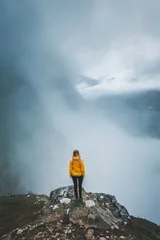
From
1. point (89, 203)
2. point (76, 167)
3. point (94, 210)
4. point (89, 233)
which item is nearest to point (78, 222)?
point (89, 233)

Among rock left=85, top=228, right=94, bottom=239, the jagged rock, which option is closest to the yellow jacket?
the jagged rock

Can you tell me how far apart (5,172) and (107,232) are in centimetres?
16936

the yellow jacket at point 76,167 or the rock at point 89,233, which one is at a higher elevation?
the yellow jacket at point 76,167

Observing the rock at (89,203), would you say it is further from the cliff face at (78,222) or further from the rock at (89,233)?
the rock at (89,233)

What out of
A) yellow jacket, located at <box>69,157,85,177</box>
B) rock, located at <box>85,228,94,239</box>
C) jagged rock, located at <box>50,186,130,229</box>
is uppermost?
yellow jacket, located at <box>69,157,85,177</box>

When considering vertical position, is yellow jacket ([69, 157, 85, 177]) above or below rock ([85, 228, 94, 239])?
above

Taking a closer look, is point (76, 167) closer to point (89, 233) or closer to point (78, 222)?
point (78, 222)

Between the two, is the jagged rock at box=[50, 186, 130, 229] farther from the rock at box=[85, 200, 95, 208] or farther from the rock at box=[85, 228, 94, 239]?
the rock at box=[85, 228, 94, 239]

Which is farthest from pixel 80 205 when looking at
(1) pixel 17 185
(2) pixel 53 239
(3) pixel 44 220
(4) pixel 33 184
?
(4) pixel 33 184

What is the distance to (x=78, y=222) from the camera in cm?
1592

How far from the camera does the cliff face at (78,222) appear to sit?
48.7ft

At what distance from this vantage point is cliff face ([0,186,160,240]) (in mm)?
14836

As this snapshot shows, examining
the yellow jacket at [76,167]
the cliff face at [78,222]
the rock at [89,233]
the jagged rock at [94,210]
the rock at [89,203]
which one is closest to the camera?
the rock at [89,233]

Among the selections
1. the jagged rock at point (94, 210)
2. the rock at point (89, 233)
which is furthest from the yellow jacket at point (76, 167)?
the rock at point (89, 233)
